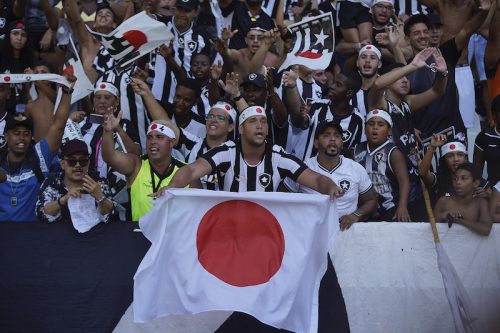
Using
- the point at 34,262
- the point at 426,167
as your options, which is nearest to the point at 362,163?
the point at 426,167

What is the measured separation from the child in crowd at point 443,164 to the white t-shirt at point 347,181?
67cm

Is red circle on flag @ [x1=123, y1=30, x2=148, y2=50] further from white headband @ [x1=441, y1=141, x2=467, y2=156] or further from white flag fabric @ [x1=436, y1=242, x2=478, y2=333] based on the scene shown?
white flag fabric @ [x1=436, y1=242, x2=478, y2=333]

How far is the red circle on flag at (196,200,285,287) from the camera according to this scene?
788 cm

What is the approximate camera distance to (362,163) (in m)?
9.20

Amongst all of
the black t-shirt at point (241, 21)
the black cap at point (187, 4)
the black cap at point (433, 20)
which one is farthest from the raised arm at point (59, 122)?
the black cap at point (433, 20)

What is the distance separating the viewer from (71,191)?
828 cm

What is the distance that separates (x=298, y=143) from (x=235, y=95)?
0.88 metres

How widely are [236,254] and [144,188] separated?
118 centimetres

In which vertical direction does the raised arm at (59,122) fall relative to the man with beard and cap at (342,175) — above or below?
above

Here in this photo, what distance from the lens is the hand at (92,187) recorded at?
8.21 meters

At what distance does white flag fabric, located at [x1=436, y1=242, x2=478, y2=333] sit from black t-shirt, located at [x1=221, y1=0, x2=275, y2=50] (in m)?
4.06

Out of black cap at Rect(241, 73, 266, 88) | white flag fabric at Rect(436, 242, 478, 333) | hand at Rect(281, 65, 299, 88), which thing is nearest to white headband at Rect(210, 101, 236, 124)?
black cap at Rect(241, 73, 266, 88)

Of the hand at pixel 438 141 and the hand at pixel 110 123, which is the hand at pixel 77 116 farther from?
the hand at pixel 438 141

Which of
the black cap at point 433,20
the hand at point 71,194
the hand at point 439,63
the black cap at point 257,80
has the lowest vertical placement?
the hand at point 71,194
